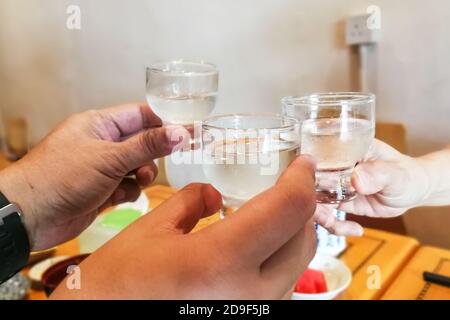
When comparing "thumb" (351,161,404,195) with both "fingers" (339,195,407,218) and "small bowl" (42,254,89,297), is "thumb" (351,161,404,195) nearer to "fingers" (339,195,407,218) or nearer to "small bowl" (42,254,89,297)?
"fingers" (339,195,407,218)

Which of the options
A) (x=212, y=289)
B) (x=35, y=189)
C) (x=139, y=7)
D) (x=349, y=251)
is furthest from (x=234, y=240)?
(x=139, y=7)

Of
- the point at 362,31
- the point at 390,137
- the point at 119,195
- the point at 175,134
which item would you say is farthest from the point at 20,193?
the point at 362,31

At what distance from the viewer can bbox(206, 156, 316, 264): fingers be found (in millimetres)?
429

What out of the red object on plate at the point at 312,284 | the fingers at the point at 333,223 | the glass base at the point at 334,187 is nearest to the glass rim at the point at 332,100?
the glass base at the point at 334,187

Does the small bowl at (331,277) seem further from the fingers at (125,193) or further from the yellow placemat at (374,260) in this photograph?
the fingers at (125,193)

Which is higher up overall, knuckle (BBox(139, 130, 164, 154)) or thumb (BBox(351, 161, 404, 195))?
knuckle (BBox(139, 130, 164, 154))

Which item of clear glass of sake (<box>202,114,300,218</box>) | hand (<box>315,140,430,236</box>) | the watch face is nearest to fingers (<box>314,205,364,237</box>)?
hand (<box>315,140,430,236</box>)

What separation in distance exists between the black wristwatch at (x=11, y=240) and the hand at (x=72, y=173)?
39 mm

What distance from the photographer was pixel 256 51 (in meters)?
1.70

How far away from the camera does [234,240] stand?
1.40ft

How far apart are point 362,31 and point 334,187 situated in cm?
92

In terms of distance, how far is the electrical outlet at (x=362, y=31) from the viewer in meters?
1.42

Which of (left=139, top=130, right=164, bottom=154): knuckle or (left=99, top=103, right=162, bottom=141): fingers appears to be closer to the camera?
(left=139, top=130, right=164, bottom=154): knuckle
